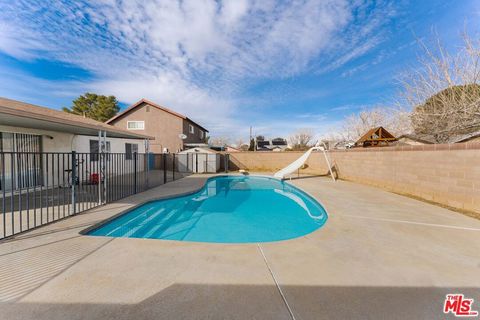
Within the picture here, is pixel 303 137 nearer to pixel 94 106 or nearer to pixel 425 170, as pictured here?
pixel 94 106

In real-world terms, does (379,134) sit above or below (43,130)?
above

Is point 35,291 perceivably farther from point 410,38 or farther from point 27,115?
point 410,38

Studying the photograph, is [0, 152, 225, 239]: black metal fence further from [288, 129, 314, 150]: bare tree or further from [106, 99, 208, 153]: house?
[288, 129, 314, 150]: bare tree

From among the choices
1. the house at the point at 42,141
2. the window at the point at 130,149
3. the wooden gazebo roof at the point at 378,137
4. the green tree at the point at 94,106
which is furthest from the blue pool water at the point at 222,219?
the green tree at the point at 94,106

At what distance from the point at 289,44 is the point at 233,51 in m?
3.18

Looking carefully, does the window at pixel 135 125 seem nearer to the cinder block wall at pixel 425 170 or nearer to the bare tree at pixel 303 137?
the cinder block wall at pixel 425 170

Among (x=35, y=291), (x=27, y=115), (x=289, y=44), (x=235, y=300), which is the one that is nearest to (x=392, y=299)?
(x=235, y=300)

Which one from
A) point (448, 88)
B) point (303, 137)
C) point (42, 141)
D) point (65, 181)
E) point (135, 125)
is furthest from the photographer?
point (303, 137)

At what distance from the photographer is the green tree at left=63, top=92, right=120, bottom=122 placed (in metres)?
28.1

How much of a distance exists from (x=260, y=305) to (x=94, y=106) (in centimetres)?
3588

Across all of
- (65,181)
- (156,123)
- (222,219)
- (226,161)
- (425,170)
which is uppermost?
(156,123)

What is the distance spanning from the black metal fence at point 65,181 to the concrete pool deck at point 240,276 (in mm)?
1015

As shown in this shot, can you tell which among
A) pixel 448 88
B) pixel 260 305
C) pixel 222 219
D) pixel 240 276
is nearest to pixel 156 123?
pixel 222 219

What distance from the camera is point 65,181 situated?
29.3ft
